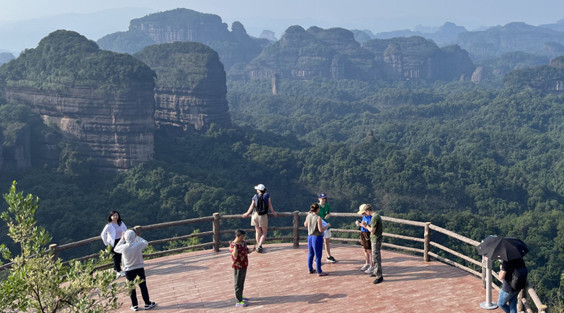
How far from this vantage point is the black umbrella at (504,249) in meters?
10.0

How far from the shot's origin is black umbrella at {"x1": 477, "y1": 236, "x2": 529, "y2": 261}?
32.9 feet

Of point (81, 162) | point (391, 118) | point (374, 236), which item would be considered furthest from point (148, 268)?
point (391, 118)

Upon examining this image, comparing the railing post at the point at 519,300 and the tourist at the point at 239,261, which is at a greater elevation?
the tourist at the point at 239,261

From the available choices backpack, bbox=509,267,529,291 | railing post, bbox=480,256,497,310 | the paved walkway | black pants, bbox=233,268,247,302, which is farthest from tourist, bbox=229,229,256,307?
backpack, bbox=509,267,529,291

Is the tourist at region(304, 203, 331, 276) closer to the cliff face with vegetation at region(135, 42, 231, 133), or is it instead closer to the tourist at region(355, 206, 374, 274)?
the tourist at region(355, 206, 374, 274)

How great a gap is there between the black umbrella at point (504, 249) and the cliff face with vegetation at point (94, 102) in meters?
75.7

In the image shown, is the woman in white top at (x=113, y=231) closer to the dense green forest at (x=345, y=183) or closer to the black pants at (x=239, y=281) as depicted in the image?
the black pants at (x=239, y=281)

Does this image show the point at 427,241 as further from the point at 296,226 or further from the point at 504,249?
the point at 504,249

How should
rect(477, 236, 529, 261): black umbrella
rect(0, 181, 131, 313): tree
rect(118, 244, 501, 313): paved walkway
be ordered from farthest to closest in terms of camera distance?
rect(118, 244, 501, 313): paved walkway
rect(477, 236, 529, 261): black umbrella
rect(0, 181, 131, 313): tree

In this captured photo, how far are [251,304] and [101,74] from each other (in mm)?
77349

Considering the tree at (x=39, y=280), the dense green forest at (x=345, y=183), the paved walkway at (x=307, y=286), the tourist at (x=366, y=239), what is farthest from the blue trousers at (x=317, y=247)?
the dense green forest at (x=345, y=183)

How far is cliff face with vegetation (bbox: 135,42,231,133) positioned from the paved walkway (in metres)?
98.8

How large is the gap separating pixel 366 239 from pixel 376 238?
683 mm

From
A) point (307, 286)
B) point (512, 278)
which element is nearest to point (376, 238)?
point (307, 286)
